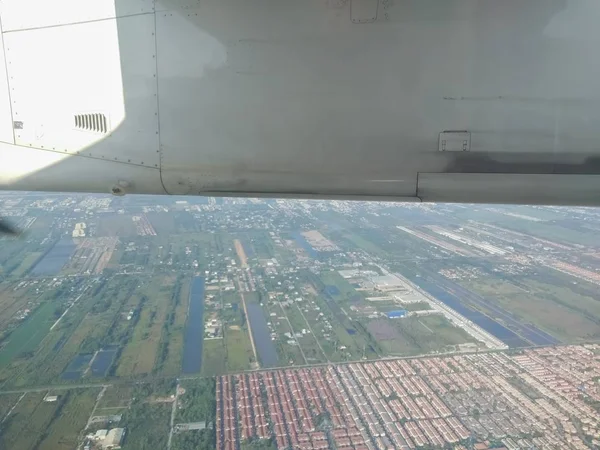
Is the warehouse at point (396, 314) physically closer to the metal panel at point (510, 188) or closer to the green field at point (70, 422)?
the green field at point (70, 422)

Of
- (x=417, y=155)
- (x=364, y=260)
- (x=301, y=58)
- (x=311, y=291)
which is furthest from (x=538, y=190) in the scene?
(x=364, y=260)

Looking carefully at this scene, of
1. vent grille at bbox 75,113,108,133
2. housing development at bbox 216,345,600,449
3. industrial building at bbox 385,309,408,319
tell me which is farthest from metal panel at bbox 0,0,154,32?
industrial building at bbox 385,309,408,319

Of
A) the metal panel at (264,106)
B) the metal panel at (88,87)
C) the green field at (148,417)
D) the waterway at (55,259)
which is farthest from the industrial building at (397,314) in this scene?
the waterway at (55,259)

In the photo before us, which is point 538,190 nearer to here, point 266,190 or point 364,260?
point 266,190

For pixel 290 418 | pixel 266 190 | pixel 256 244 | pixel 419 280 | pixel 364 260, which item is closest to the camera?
pixel 266 190

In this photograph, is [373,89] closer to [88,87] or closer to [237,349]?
[88,87]

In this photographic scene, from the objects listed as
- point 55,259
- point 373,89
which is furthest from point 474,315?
point 55,259

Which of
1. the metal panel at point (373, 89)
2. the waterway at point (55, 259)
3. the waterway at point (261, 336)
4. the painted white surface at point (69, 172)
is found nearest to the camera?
the metal panel at point (373, 89)

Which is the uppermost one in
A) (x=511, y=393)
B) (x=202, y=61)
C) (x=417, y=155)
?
(x=202, y=61)
